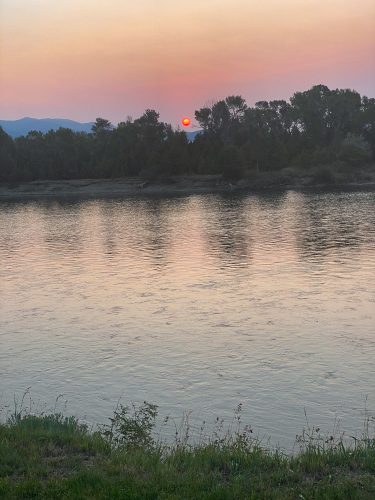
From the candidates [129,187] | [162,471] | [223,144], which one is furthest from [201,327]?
[223,144]

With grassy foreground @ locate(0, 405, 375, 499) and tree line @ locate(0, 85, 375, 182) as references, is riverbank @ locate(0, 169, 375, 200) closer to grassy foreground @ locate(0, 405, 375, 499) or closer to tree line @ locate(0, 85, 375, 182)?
tree line @ locate(0, 85, 375, 182)

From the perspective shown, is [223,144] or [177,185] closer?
[177,185]

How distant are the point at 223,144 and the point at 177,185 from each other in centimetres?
1886

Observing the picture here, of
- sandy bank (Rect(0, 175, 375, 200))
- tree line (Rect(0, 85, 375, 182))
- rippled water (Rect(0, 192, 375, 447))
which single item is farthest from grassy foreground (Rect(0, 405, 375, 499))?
tree line (Rect(0, 85, 375, 182))

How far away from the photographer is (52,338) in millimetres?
20797

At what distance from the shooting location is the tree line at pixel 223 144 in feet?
468

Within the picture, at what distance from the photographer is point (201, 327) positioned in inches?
844

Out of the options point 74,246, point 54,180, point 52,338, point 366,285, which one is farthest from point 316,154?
point 52,338

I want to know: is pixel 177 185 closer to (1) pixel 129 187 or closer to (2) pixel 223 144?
(1) pixel 129 187

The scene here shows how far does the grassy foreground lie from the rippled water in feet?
9.57

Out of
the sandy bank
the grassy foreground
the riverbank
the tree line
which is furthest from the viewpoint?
the tree line

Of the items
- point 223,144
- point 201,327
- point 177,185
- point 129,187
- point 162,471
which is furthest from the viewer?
point 223,144

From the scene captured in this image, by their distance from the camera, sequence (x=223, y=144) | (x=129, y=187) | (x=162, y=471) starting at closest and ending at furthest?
(x=162, y=471) → (x=129, y=187) → (x=223, y=144)

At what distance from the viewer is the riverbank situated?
431 feet
